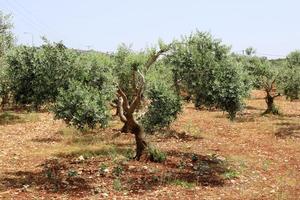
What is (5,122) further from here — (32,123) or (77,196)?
(77,196)

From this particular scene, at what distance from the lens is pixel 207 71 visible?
2423 cm

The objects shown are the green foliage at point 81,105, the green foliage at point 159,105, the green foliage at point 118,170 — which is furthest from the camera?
the green foliage at point 159,105

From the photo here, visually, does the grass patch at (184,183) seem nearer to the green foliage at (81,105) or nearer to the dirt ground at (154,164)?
the dirt ground at (154,164)

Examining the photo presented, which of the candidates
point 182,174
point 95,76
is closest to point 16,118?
point 95,76

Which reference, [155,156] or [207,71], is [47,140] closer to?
[155,156]

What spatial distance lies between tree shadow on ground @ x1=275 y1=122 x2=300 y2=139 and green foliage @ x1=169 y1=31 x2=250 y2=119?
12.4m

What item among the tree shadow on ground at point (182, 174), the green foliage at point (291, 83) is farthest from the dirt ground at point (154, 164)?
the green foliage at point (291, 83)

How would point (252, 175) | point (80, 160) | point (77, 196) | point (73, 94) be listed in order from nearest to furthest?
point (77, 196) → point (73, 94) → point (252, 175) → point (80, 160)

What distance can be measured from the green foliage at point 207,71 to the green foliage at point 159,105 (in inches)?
149

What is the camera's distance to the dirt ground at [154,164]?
1939 cm

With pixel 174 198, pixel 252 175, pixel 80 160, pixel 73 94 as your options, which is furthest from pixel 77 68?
pixel 252 175

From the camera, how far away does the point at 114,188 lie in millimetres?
19516

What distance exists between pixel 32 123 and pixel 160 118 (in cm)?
1653

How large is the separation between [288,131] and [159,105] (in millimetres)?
14359
